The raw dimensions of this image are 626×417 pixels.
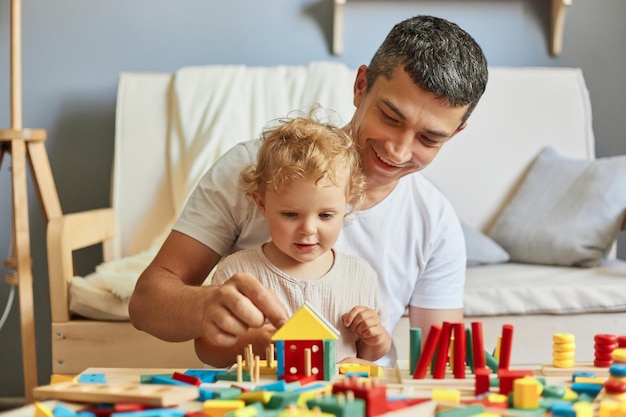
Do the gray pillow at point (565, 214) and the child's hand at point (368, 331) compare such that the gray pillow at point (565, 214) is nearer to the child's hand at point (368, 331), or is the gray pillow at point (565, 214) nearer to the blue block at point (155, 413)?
the child's hand at point (368, 331)

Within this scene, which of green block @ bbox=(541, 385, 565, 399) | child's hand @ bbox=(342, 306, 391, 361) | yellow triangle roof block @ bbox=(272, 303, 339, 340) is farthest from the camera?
child's hand @ bbox=(342, 306, 391, 361)

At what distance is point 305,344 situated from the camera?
0.95 m

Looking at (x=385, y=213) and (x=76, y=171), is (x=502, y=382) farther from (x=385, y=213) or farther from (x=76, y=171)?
(x=76, y=171)

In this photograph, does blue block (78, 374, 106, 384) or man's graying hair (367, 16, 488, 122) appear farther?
man's graying hair (367, 16, 488, 122)

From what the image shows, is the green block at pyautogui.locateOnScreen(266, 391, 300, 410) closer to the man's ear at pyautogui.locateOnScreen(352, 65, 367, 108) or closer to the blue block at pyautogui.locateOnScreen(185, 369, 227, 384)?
the blue block at pyautogui.locateOnScreen(185, 369, 227, 384)

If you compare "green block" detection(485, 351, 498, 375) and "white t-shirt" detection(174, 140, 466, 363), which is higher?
"white t-shirt" detection(174, 140, 466, 363)

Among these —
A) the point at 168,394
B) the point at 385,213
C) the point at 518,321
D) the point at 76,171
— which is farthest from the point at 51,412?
the point at 76,171

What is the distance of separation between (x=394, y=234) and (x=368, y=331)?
308mm

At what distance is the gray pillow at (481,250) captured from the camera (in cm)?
227

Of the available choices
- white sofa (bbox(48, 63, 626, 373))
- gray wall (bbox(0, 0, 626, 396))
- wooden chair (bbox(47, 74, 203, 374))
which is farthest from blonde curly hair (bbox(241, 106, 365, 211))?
gray wall (bbox(0, 0, 626, 396))

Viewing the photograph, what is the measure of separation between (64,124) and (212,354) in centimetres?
169

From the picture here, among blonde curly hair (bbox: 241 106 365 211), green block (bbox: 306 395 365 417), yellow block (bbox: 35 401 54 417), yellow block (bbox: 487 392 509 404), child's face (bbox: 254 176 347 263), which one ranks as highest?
blonde curly hair (bbox: 241 106 365 211)

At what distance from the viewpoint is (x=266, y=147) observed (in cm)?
128

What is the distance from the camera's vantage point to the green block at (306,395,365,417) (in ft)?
2.47
